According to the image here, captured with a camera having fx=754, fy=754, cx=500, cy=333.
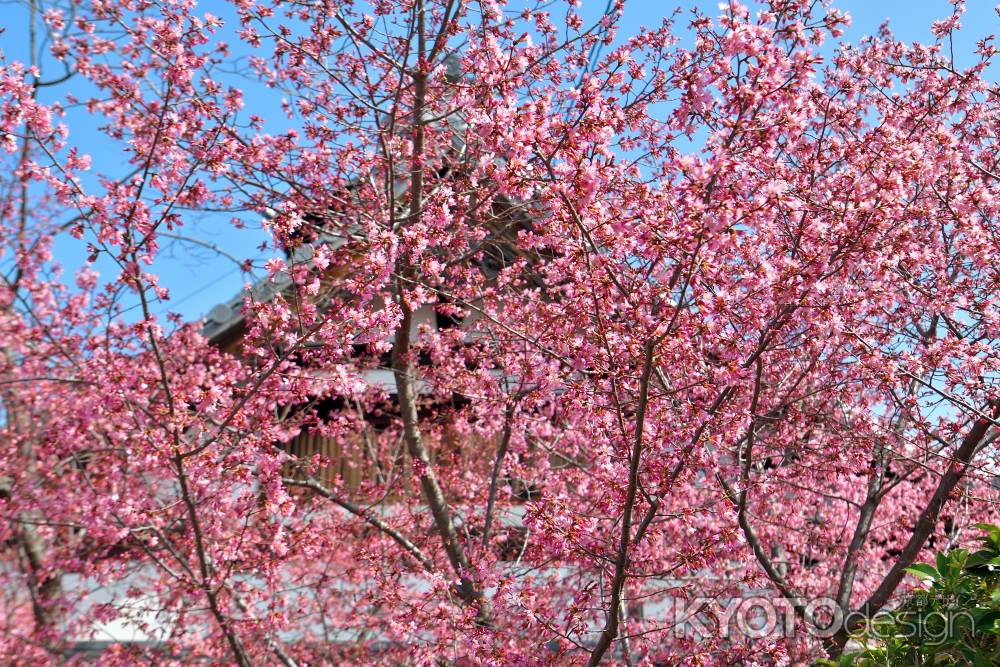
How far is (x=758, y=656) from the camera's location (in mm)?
4926

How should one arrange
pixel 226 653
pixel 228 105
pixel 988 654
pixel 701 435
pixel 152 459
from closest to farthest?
pixel 988 654, pixel 701 435, pixel 152 459, pixel 228 105, pixel 226 653

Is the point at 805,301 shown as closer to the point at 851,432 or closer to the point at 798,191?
the point at 798,191

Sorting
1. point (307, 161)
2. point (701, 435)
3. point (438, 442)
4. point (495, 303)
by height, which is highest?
point (307, 161)

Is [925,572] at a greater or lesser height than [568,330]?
lesser

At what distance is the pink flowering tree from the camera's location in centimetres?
378

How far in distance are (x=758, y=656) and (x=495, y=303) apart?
3.65 metres

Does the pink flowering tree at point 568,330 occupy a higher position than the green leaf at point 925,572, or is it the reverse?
the pink flowering tree at point 568,330

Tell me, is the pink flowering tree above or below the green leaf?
above

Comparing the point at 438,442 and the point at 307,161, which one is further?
the point at 438,442

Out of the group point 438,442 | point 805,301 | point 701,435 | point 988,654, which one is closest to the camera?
point 988,654

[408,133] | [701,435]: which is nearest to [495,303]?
[408,133]

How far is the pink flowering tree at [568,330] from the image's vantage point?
3.78m

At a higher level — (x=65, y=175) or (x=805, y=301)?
(x=65, y=175)

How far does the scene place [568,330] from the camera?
469 centimetres
